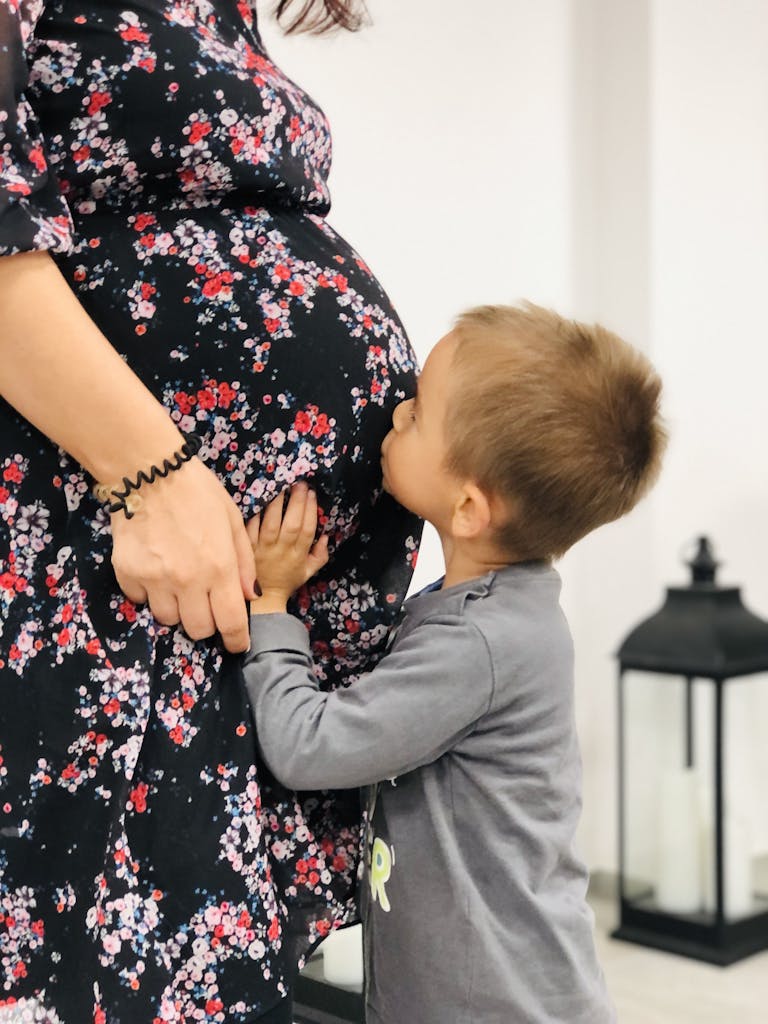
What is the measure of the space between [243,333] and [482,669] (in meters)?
0.30

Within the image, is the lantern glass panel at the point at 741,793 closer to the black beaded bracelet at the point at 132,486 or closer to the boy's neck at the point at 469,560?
the boy's neck at the point at 469,560

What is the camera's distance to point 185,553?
832 mm

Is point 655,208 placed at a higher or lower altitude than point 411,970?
higher

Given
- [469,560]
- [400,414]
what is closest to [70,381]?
[400,414]

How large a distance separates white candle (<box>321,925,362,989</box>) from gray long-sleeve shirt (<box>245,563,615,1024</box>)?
0.27m

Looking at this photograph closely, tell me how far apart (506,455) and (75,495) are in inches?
12.4

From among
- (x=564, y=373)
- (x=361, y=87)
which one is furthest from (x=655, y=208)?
(x=564, y=373)

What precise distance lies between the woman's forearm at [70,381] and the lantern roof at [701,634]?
1.92 meters

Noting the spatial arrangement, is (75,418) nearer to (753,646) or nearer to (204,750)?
(204,750)

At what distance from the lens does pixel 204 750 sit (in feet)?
2.85

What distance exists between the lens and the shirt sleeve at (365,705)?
90 cm

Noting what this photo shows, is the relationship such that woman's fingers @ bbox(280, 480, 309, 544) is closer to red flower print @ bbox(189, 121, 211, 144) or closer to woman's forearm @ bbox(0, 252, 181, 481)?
woman's forearm @ bbox(0, 252, 181, 481)

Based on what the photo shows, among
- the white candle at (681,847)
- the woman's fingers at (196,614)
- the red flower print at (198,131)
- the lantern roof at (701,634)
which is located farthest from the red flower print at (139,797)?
the white candle at (681,847)

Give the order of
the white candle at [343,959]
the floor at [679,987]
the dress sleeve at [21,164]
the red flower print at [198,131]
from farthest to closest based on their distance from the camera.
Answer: the floor at [679,987] → the white candle at [343,959] → the red flower print at [198,131] → the dress sleeve at [21,164]
